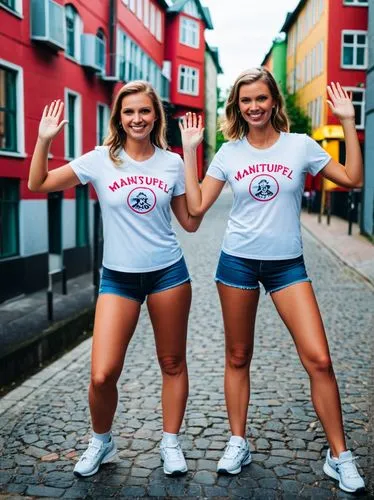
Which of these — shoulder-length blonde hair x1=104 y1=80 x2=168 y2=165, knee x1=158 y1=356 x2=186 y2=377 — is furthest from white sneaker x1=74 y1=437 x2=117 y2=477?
shoulder-length blonde hair x1=104 y1=80 x2=168 y2=165

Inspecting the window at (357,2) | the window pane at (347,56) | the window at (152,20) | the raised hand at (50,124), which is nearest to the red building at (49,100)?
the raised hand at (50,124)

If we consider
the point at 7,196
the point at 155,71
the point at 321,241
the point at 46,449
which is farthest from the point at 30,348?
the point at 155,71

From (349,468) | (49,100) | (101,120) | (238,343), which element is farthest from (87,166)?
(101,120)

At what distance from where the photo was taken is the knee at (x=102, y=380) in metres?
3.52

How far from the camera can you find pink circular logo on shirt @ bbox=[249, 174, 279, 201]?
3467 millimetres

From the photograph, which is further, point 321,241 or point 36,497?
point 321,241

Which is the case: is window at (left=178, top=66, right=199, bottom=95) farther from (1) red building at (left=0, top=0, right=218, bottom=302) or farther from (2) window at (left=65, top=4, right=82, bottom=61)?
(2) window at (left=65, top=4, right=82, bottom=61)

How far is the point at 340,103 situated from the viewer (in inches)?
141

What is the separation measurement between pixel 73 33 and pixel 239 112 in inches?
466

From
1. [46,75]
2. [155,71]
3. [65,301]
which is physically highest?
[155,71]

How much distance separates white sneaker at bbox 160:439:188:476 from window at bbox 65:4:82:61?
38.3 feet

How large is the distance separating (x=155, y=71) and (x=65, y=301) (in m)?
21.1

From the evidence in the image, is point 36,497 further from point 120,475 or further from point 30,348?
point 30,348

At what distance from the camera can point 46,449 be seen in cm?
424
